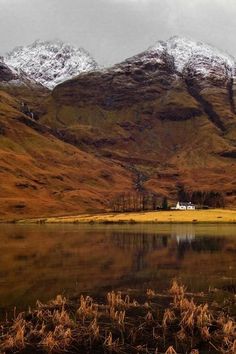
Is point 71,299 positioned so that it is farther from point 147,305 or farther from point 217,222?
point 217,222

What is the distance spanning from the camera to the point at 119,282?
174 ft

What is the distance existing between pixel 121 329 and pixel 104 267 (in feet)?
105

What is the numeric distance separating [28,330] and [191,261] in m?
43.0

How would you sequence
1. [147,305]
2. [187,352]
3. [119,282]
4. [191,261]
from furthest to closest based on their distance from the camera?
[191,261]
[119,282]
[147,305]
[187,352]

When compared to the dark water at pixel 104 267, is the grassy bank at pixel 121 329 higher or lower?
lower

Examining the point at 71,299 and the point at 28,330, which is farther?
the point at 71,299

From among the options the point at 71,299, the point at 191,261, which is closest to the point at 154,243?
the point at 191,261

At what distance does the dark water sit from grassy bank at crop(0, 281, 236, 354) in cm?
603

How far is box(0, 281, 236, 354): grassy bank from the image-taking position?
29.1 metres

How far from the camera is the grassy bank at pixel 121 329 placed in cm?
2914

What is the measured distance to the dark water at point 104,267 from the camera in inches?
1950

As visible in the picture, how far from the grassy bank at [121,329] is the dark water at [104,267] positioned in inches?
237

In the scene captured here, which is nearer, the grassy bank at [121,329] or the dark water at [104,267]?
the grassy bank at [121,329]

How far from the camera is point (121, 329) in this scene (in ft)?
109
